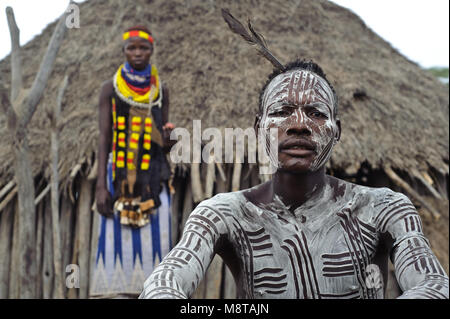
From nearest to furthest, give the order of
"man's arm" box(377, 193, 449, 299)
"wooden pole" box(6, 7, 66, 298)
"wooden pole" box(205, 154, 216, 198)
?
1. "man's arm" box(377, 193, 449, 299)
2. "wooden pole" box(6, 7, 66, 298)
3. "wooden pole" box(205, 154, 216, 198)

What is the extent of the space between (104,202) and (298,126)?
2.73m

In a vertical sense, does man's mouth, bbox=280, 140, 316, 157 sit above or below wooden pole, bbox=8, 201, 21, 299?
below

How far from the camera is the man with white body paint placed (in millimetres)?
1809

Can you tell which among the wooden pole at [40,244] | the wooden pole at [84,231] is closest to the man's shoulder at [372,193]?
the wooden pole at [84,231]

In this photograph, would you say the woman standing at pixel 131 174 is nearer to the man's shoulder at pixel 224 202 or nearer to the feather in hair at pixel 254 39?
the feather in hair at pixel 254 39

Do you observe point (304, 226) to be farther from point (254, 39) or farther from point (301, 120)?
point (254, 39)

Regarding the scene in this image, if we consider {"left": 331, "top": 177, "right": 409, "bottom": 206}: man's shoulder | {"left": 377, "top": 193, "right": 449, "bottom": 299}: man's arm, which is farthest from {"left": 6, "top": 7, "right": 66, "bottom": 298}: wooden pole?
{"left": 377, "top": 193, "right": 449, "bottom": 299}: man's arm

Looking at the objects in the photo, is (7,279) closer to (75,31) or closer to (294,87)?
(75,31)

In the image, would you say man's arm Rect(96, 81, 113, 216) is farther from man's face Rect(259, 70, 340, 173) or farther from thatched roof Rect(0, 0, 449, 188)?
man's face Rect(259, 70, 340, 173)

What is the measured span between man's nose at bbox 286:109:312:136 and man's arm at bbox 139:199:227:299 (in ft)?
1.14

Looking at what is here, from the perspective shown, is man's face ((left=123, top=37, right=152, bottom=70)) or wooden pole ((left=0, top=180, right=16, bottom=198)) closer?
man's face ((left=123, top=37, right=152, bottom=70))
